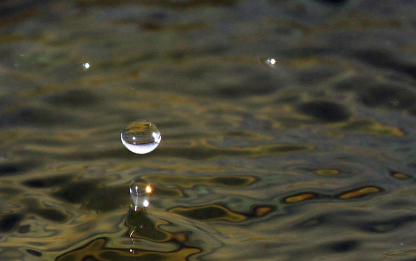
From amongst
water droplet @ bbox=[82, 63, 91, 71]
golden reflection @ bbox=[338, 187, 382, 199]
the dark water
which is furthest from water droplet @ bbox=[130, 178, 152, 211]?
water droplet @ bbox=[82, 63, 91, 71]

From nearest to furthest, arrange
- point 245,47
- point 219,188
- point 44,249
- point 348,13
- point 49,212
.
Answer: point 44,249 → point 49,212 → point 219,188 → point 245,47 → point 348,13

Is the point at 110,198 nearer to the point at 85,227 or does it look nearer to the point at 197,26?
the point at 85,227

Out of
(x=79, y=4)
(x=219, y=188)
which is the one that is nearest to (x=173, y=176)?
(x=219, y=188)

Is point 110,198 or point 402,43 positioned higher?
point 402,43

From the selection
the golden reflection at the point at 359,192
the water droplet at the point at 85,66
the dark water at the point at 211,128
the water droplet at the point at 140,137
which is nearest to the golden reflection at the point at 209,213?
the dark water at the point at 211,128

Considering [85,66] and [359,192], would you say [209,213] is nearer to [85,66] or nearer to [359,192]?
[359,192]

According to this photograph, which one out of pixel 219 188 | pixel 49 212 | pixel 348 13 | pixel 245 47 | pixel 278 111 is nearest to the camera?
pixel 49 212

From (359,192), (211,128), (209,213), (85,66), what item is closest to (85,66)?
(85,66)

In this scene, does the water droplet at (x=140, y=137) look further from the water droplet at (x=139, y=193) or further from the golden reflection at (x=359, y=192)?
the golden reflection at (x=359, y=192)

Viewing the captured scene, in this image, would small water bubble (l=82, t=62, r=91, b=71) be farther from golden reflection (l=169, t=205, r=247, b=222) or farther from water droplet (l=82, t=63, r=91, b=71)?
golden reflection (l=169, t=205, r=247, b=222)
